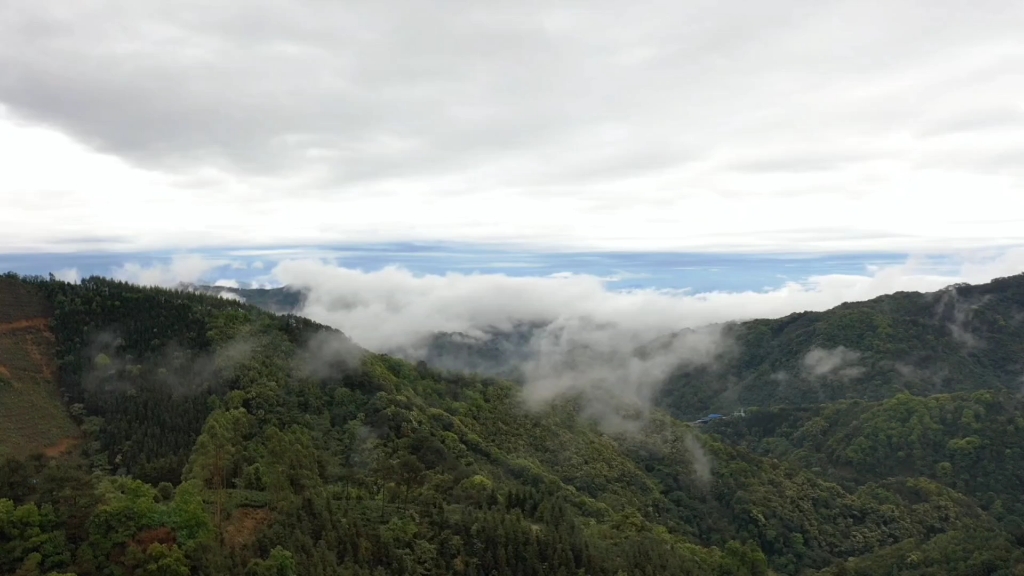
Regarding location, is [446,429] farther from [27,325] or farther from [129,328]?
[27,325]

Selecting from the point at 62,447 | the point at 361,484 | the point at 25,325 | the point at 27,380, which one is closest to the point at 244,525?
the point at 361,484

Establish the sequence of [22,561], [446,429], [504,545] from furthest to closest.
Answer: [446,429] → [504,545] → [22,561]

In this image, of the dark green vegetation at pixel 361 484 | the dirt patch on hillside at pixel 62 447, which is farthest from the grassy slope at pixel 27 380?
the dark green vegetation at pixel 361 484

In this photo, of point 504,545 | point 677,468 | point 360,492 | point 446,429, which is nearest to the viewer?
point 504,545

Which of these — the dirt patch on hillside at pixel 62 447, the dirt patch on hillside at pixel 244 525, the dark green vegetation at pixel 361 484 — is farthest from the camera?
the dirt patch on hillside at pixel 62 447

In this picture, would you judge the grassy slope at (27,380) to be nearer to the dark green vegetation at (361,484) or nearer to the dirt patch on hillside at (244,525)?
the dark green vegetation at (361,484)

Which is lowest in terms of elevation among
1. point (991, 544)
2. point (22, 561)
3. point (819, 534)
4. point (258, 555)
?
point (819, 534)

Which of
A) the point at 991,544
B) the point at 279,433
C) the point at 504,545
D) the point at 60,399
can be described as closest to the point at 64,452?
the point at 60,399
